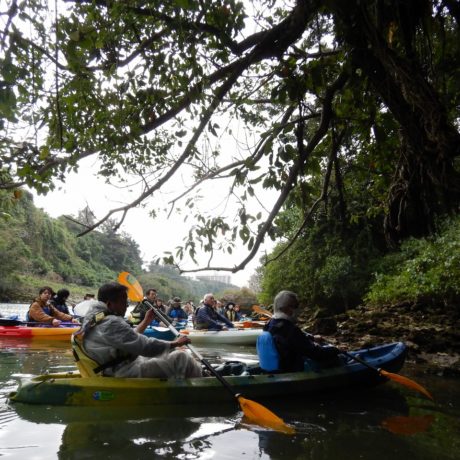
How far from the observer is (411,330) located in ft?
30.2

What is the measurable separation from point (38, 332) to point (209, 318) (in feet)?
13.6

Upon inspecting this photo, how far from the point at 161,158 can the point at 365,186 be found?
3.81 meters

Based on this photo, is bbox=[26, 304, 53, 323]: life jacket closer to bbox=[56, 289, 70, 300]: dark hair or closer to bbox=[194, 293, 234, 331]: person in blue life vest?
bbox=[56, 289, 70, 300]: dark hair

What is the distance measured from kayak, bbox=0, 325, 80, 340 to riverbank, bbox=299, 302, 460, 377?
235 inches

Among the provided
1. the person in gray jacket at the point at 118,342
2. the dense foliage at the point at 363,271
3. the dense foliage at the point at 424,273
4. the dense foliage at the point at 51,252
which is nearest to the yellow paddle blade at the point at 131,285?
the person in gray jacket at the point at 118,342

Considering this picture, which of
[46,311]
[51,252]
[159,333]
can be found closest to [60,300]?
[46,311]

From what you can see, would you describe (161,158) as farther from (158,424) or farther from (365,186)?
(365,186)

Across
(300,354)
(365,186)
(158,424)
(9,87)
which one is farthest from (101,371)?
(365,186)

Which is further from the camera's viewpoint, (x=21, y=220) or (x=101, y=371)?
(x=21, y=220)

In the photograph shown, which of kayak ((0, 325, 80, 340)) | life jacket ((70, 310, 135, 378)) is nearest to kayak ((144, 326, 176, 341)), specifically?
kayak ((0, 325, 80, 340))

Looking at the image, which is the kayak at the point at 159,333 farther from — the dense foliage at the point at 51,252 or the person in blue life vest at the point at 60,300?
the dense foliage at the point at 51,252

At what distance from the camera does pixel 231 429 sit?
4059 mm

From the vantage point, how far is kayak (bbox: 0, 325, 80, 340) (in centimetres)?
956

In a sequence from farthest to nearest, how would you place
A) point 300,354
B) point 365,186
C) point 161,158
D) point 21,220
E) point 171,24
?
1. point 21,220
2. point 365,186
3. point 161,158
4. point 300,354
5. point 171,24
